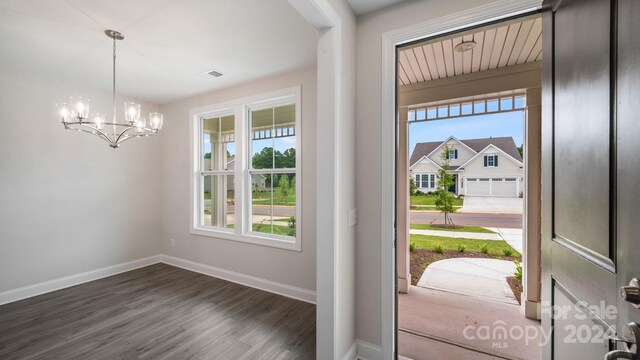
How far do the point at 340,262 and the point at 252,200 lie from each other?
217 centimetres

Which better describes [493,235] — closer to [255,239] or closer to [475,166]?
[475,166]

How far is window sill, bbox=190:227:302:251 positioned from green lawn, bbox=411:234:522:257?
2987 mm

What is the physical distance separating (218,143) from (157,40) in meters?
1.77

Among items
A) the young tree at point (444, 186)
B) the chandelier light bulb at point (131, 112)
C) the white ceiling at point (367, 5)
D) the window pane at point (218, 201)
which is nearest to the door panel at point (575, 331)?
the white ceiling at point (367, 5)

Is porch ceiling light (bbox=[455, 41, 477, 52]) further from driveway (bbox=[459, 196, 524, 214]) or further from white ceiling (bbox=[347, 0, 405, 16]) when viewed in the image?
driveway (bbox=[459, 196, 524, 214])

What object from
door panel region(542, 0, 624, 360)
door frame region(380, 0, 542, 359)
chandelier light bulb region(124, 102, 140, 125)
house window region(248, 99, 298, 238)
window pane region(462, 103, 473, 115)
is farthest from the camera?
house window region(248, 99, 298, 238)

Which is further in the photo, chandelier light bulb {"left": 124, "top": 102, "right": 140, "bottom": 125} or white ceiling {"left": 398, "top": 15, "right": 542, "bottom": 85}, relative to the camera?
chandelier light bulb {"left": 124, "top": 102, "right": 140, "bottom": 125}

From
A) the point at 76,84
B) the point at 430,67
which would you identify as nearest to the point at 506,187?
the point at 430,67

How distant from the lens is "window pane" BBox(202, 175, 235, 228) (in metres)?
3.84

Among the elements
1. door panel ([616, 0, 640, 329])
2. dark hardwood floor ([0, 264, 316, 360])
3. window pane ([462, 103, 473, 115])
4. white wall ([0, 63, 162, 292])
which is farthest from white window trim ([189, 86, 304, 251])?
door panel ([616, 0, 640, 329])

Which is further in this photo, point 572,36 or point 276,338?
point 276,338

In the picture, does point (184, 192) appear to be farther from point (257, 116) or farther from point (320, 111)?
point (320, 111)

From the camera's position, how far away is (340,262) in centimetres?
176

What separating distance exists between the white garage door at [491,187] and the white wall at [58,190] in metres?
6.13
